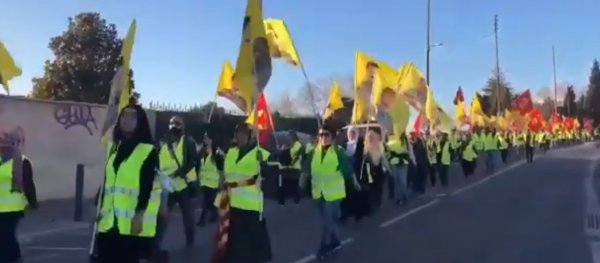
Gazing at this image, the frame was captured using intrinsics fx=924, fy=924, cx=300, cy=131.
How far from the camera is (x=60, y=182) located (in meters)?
18.2

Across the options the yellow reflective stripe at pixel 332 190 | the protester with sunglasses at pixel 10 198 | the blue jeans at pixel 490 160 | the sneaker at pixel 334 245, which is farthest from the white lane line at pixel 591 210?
the protester with sunglasses at pixel 10 198

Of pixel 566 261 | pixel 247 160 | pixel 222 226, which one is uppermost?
pixel 247 160

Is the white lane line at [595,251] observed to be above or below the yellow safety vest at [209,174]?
below

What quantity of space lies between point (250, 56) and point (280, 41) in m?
5.13

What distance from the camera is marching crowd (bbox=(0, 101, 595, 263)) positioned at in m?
6.10

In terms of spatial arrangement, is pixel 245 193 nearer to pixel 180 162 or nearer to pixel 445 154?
pixel 180 162

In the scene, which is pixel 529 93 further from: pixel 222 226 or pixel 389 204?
pixel 222 226

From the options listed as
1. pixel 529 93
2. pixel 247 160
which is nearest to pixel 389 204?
pixel 247 160

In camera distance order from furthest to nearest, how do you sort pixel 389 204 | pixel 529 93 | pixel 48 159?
pixel 529 93
pixel 389 204
pixel 48 159

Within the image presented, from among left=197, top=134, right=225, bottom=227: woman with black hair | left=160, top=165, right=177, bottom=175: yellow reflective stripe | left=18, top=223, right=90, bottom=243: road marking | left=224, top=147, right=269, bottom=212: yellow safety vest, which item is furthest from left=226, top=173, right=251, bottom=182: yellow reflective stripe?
left=18, top=223, right=90, bottom=243: road marking

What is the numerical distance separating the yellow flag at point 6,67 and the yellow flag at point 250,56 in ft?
8.02

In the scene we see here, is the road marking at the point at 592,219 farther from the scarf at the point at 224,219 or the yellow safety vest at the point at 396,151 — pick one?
the scarf at the point at 224,219

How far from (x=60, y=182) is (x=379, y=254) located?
9.00 metres

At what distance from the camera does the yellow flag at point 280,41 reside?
14078 millimetres
